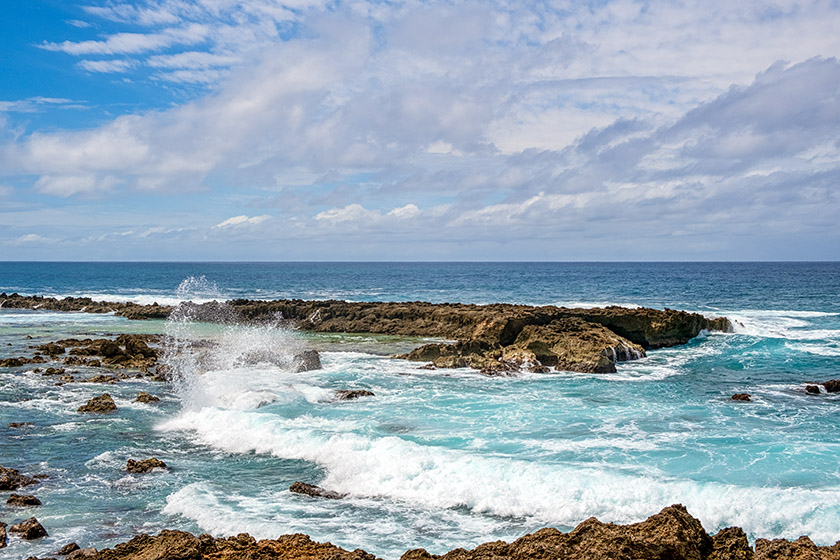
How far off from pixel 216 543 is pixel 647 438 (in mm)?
11166

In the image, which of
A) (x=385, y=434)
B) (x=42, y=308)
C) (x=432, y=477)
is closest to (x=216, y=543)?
(x=432, y=477)

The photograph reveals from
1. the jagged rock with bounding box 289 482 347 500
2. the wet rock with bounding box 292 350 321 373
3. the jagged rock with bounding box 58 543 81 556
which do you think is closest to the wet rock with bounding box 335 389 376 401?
the wet rock with bounding box 292 350 321 373

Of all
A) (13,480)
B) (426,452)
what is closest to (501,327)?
(426,452)

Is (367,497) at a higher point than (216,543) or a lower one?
lower

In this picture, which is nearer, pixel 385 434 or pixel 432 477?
pixel 432 477

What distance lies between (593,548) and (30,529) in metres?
8.33

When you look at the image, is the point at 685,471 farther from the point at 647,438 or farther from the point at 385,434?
the point at 385,434

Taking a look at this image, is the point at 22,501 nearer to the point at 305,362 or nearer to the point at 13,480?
the point at 13,480

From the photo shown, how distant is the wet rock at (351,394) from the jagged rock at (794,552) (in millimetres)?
14902

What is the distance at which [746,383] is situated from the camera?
78.1 feet

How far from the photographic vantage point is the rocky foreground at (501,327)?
88.7ft

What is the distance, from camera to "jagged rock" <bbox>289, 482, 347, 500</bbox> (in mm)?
12234

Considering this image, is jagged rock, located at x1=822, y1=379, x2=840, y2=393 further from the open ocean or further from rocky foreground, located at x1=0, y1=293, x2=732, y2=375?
rocky foreground, located at x1=0, y1=293, x2=732, y2=375

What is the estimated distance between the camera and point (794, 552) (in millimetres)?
6891
